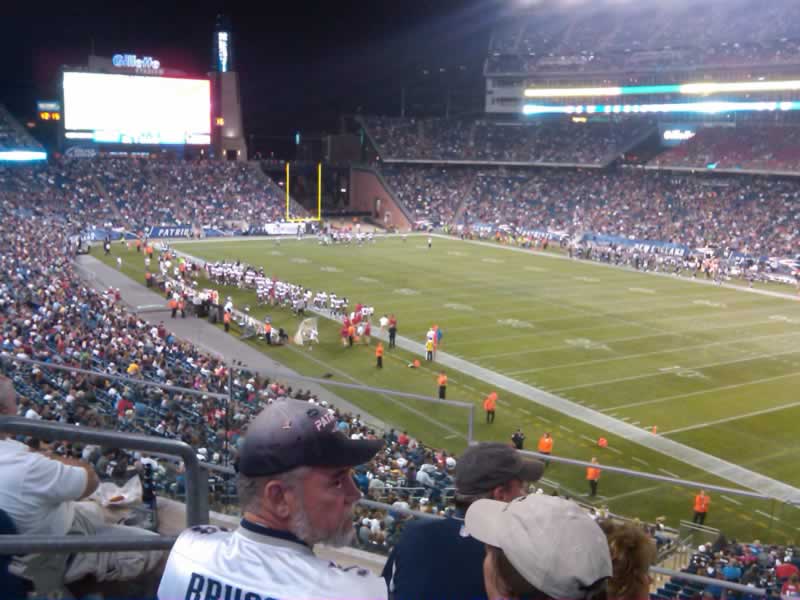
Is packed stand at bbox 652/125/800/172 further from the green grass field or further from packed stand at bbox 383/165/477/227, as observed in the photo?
the green grass field

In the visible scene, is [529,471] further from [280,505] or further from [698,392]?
[698,392]

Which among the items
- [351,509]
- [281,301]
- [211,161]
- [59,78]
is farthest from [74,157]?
[351,509]

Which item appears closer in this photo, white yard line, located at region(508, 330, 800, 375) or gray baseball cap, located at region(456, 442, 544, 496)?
gray baseball cap, located at region(456, 442, 544, 496)

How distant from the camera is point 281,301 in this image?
28.1 metres

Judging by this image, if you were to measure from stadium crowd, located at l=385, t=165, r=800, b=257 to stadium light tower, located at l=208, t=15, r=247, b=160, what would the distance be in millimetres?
13172

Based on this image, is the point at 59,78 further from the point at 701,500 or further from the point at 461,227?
the point at 701,500

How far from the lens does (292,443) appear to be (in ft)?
6.08

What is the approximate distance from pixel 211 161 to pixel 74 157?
10810 millimetres

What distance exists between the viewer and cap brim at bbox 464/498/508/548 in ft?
5.84

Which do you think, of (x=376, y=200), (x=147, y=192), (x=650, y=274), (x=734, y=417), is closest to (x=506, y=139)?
(x=376, y=200)

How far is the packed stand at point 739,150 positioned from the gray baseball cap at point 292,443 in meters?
54.3

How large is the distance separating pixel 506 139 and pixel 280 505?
2732 inches

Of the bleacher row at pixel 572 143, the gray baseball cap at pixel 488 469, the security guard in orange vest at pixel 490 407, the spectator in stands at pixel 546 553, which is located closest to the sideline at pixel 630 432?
the security guard in orange vest at pixel 490 407

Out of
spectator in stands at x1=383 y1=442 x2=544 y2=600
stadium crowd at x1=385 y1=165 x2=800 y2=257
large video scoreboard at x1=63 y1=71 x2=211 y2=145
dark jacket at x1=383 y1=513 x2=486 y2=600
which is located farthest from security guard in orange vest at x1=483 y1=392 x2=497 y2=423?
large video scoreboard at x1=63 y1=71 x2=211 y2=145
